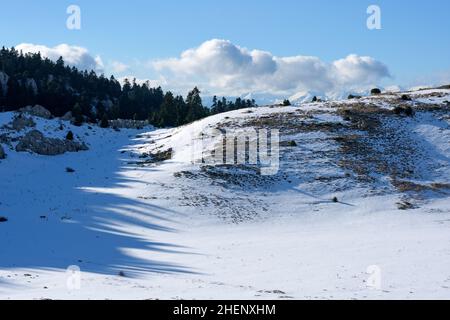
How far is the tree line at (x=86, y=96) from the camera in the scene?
11244 centimetres

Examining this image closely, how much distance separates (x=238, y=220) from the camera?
37219mm

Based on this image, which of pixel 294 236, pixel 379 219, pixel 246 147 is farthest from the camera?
pixel 246 147

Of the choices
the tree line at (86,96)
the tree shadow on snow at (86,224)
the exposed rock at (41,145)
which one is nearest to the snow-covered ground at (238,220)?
the tree shadow on snow at (86,224)

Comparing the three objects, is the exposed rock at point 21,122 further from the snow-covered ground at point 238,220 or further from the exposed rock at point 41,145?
the exposed rock at point 41,145

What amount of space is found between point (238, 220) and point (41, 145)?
35.2 m

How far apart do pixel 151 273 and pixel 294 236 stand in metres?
13.2

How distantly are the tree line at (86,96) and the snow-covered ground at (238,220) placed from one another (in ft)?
128

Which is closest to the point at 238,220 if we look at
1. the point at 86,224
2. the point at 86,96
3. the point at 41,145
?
the point at 86,224

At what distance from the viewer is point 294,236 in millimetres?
32719

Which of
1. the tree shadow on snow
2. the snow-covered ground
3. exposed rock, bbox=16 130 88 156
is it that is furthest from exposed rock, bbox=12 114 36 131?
the tree shadow on snow

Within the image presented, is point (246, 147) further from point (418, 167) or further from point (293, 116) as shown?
point (418, 167)

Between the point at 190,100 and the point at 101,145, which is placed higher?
the point at 190,100

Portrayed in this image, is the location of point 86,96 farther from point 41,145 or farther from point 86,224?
point 86,224
